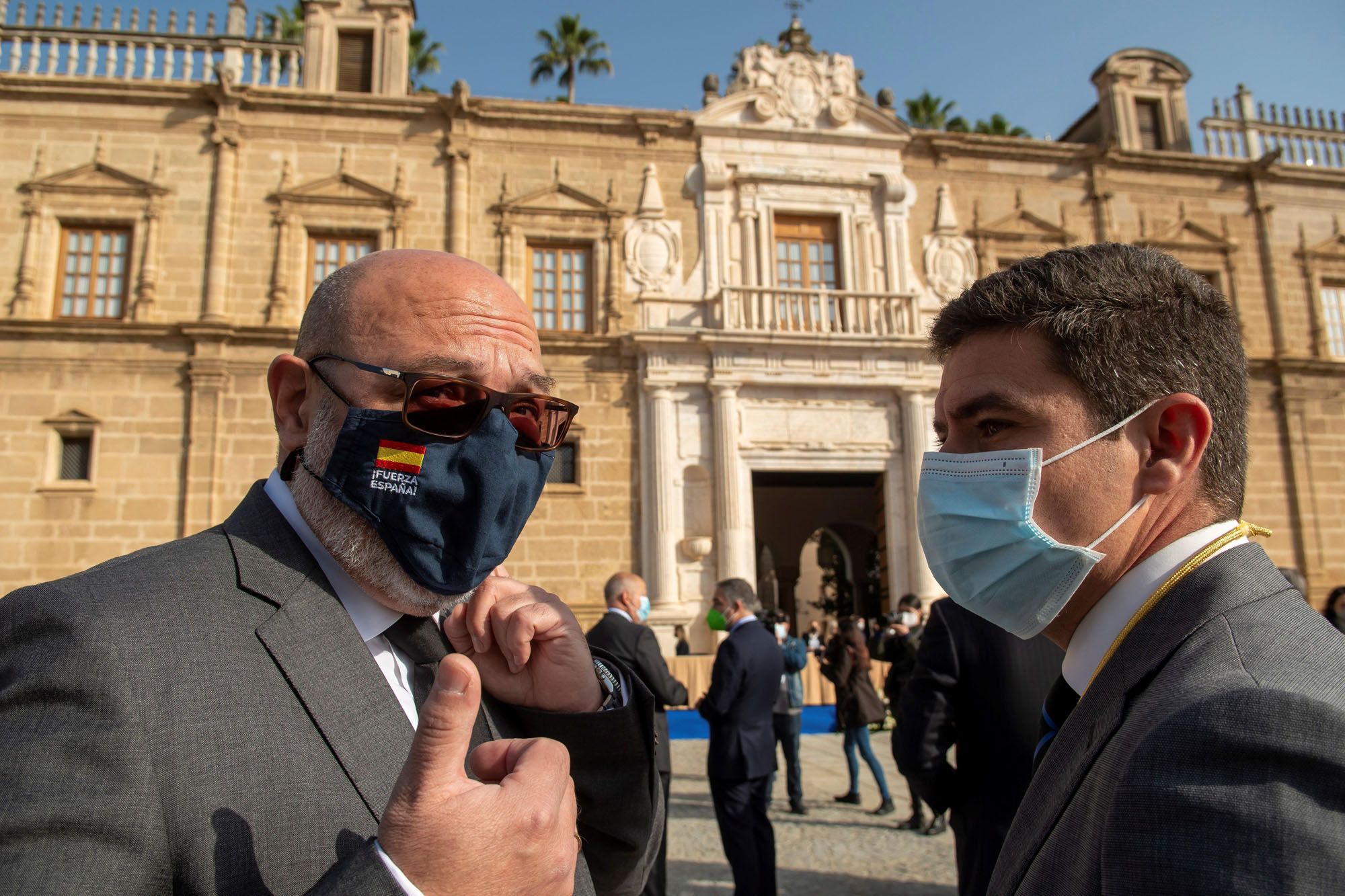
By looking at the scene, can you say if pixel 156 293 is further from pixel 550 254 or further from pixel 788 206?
pixel 788 206

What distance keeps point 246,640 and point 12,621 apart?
0.99ft

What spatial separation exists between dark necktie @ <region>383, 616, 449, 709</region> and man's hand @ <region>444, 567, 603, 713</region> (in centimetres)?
→ 7

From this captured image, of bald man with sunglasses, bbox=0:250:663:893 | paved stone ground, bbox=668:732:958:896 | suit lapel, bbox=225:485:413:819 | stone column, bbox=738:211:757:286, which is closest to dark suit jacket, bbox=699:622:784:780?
paved stone ground, bbox=668:732:958:896

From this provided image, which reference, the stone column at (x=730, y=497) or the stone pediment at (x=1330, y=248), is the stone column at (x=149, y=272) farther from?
the stone pediment at (x=1330, y=248)

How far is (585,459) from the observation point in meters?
14.3

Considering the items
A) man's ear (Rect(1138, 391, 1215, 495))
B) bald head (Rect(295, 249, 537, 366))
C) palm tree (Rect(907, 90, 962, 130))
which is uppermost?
palm tree (Rect(907, 90, 962, 130))

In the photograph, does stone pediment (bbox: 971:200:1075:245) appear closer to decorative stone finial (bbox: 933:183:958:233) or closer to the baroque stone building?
the baroque stone building

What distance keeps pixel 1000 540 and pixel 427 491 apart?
47.2 inches

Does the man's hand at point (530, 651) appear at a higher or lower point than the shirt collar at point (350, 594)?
lower

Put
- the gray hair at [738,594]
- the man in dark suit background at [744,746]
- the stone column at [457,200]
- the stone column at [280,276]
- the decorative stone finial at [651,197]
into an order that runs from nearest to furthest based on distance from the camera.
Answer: the man in dark suit background at [744,746]
the gray hair at [738,594]
the stone column at [280,276]
the stone column at [457,200]
the decorative stone finial at [651,197]

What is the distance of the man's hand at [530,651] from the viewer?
1.75 m

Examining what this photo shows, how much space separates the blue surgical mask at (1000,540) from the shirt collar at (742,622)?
4325 mm

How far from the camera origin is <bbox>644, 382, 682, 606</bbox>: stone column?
45.1 feet

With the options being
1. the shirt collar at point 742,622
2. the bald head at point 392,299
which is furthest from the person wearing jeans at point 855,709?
the bald head at point 392,299
